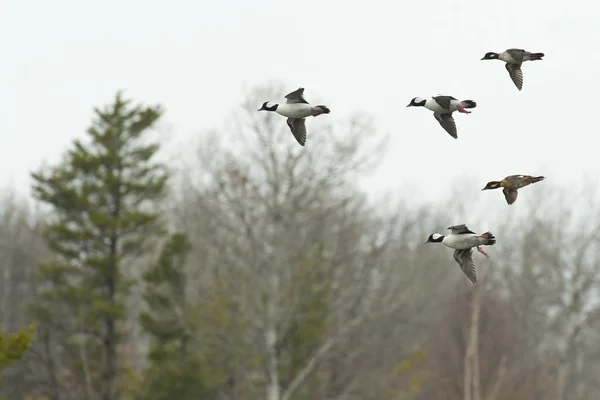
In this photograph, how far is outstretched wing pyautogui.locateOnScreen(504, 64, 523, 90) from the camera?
710 cm

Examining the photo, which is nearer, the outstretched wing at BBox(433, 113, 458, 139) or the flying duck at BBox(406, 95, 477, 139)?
the flying duck at BBox(406, 95, 477, 139)

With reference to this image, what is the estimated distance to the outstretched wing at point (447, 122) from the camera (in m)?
7.10

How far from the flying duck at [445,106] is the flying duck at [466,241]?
0.91 metres

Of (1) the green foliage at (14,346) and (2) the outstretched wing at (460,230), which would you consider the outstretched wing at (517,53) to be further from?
(1) the green foliage at (14,346)

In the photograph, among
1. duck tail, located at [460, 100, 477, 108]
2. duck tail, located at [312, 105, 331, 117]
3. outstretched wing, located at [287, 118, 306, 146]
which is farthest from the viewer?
outstretched wing, located at [287, 118, 306, 146]

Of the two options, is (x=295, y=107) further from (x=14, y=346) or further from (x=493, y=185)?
(x=14, y=346)

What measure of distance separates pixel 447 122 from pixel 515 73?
0.66 meters

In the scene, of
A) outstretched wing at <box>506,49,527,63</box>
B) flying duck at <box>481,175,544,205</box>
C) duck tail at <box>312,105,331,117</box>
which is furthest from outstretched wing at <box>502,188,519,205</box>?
duck tail at <box>312,105,331,117</box>

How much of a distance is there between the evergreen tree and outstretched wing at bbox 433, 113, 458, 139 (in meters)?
22.1

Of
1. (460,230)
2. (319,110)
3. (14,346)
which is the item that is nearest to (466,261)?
(460,230)

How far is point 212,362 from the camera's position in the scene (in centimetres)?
3034

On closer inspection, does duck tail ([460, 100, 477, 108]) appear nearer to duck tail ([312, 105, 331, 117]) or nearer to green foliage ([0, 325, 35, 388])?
duck tail ([312, 105, 331, 117])

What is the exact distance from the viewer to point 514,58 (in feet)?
23.1

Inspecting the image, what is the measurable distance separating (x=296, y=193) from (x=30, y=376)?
41.6 feet
